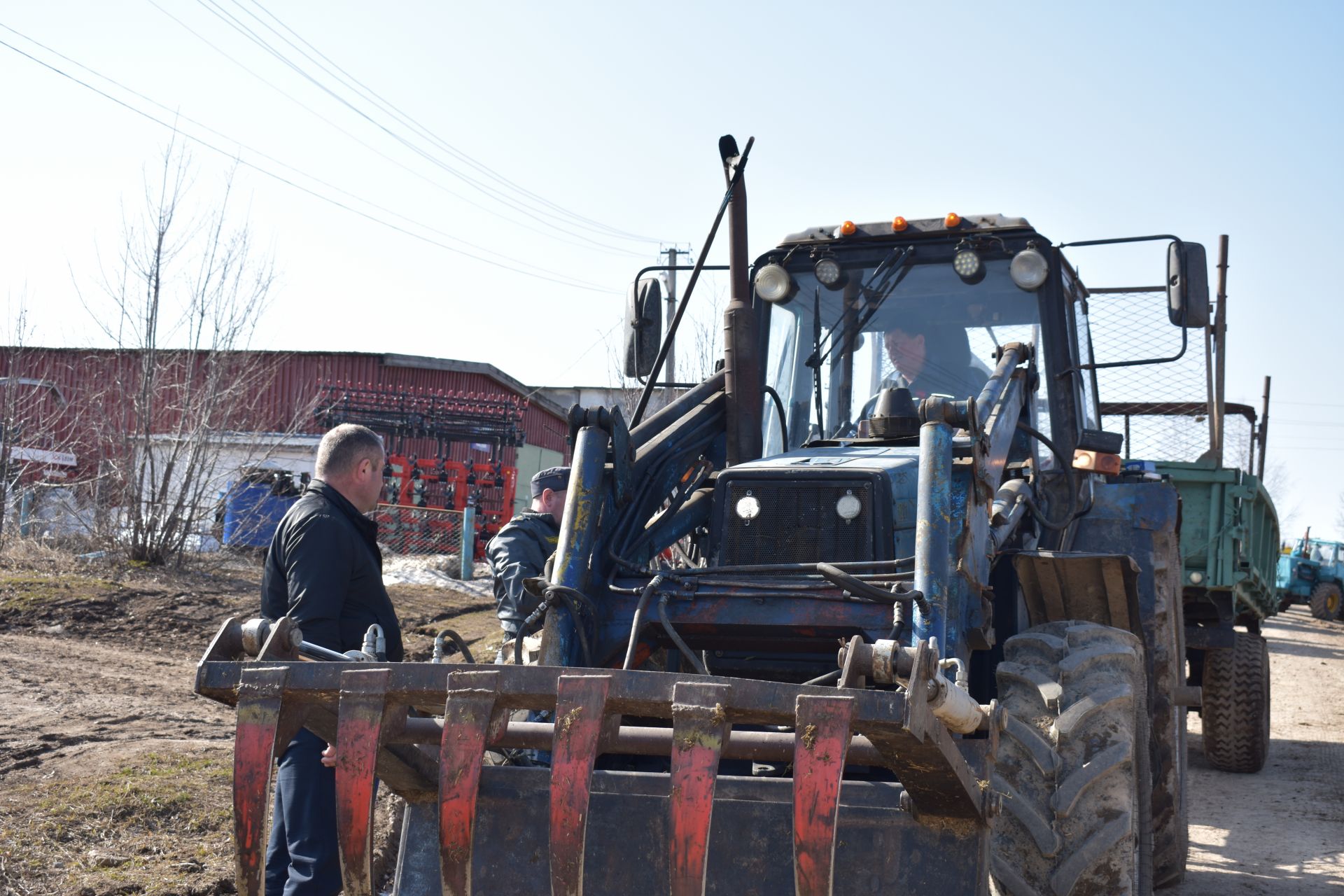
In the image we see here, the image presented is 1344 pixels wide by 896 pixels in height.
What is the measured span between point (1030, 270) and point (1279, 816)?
422 centimetres

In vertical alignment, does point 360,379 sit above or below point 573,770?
above

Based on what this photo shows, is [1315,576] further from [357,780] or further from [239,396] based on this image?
[357,780]

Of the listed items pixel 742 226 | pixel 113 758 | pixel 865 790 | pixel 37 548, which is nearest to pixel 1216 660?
pixel 742 226

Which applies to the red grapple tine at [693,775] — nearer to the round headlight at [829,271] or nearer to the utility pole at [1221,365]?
the round headlight at [829,271]

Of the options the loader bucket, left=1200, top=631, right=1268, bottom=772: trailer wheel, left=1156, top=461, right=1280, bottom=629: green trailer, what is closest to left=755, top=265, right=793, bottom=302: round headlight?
the loader bucket

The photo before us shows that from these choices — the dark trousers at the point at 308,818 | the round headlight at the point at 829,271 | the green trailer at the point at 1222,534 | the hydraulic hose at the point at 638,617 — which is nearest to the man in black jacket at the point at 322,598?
the dark trousers at the point at 308,818

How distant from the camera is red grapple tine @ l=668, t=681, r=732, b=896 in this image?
2738mm

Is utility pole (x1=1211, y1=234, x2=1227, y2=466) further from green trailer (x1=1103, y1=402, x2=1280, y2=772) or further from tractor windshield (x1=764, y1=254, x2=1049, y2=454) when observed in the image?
tractor windshield (x1=764, y1=254, x2=1049, y2=454)

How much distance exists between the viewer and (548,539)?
21.7 feet

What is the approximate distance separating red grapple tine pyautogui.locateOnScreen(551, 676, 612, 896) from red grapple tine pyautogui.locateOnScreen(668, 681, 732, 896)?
0.19 meters

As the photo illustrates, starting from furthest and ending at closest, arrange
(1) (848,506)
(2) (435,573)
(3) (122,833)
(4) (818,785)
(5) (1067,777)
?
(2) (435,573) < (3) (122,833) < (1) (848,506) < (5) (1067,777) < (4) (818,785)

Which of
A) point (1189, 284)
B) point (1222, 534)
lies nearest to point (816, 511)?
point (1189, 284)

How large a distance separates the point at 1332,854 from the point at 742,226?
4617 millimetres

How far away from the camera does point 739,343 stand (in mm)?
5504
